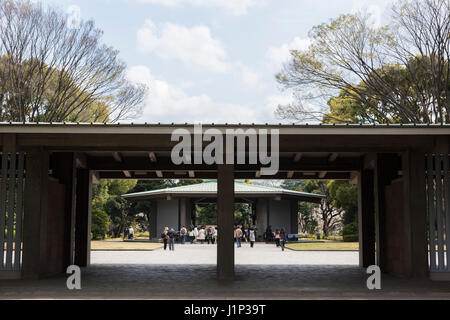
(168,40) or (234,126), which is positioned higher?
(168,40)

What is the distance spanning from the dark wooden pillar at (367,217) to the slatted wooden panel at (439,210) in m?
3.91

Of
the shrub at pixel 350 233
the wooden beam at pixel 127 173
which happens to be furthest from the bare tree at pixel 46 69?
the shrub at pixel 350 233

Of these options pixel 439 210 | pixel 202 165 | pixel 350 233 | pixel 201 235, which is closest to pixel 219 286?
pixel 202 165

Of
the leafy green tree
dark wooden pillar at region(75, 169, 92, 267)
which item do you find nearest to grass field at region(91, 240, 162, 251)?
the leafy green tree

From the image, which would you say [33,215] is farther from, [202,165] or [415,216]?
[415,216]

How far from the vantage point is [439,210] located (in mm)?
13664

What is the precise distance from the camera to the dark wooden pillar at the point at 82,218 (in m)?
17.6

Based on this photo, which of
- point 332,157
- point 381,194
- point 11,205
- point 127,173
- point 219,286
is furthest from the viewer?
point 127,173

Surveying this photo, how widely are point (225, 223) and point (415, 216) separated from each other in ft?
15.4
